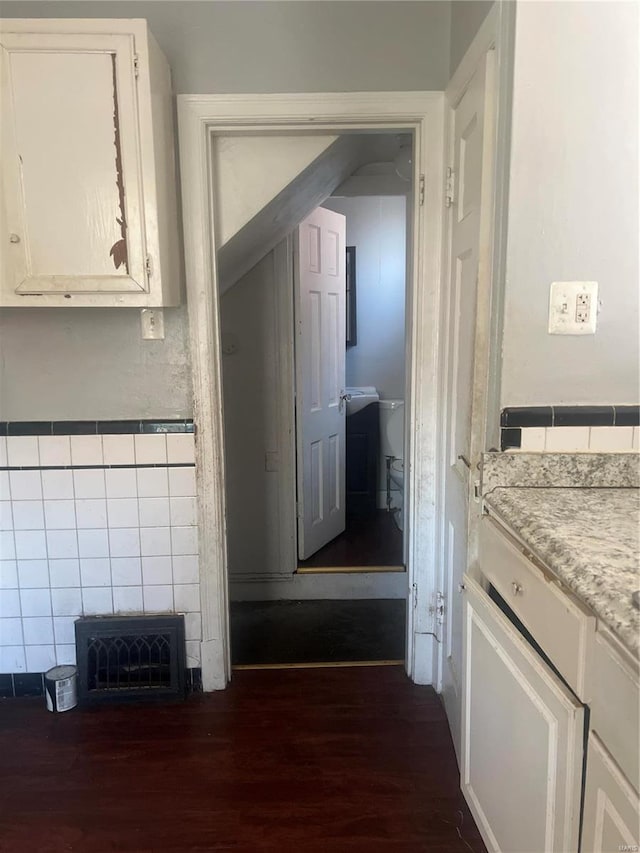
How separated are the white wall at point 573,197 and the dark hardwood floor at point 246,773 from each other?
1.18 m

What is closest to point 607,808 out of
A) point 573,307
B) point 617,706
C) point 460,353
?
point 617,706

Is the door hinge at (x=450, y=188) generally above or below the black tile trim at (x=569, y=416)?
above

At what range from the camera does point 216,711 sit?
212 cm

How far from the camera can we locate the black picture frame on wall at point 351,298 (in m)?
4.30

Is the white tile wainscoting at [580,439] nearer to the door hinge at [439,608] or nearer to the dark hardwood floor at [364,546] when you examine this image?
the door hinge at [439,608]

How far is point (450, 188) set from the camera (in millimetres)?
1931

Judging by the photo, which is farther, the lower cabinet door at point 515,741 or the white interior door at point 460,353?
the white interior door at point 460,353

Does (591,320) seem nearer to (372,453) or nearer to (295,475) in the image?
(295,475)

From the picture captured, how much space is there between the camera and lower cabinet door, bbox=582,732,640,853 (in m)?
0.82

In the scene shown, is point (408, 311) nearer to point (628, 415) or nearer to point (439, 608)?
point (628, 415)

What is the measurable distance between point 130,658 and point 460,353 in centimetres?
158

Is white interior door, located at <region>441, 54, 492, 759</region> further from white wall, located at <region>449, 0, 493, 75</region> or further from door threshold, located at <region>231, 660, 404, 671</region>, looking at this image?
door threshold, located at <region>231, 660, 404, 671</region>

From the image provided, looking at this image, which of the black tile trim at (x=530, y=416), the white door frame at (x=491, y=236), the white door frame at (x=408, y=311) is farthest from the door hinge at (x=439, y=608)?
the black tile trim at (x=530, y=416)

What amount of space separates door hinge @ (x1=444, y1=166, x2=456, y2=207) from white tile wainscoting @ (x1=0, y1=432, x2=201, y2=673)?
3.88 feet
